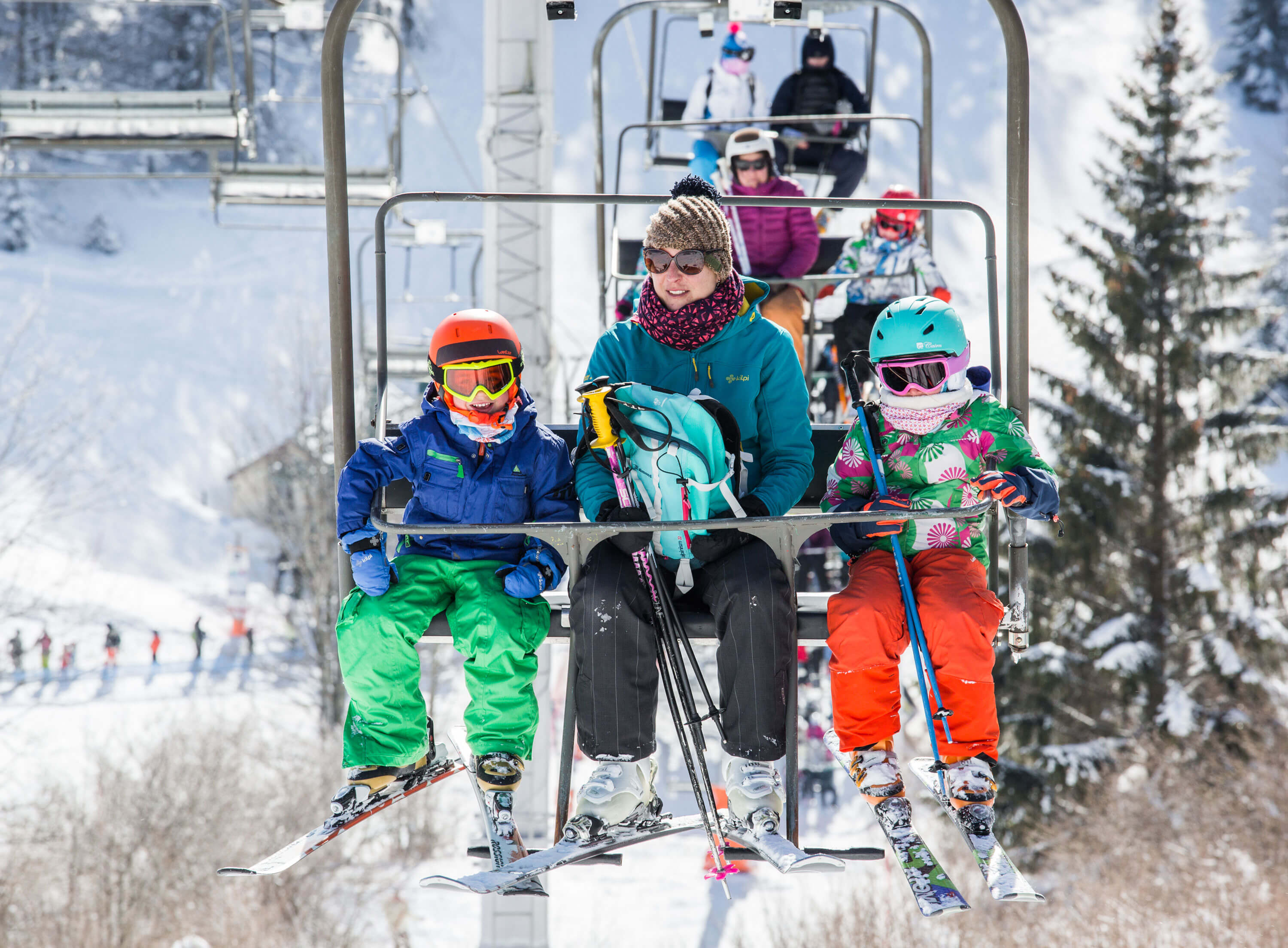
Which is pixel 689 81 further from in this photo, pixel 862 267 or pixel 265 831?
pixel 862 267

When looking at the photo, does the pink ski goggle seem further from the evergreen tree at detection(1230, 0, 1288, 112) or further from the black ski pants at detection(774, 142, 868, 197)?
the evergreen tree at detection(1230, 0, 1288, 112)

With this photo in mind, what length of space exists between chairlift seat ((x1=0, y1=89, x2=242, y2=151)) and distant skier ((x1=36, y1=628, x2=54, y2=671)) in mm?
18949

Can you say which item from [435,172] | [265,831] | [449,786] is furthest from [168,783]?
[435,172]

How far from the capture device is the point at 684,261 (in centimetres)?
321

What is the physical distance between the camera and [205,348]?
41.8m

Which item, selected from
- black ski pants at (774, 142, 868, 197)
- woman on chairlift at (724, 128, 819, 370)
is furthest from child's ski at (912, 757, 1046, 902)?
black ski pants at (774, 142, 868, 197)

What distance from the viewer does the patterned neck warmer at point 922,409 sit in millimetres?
3211

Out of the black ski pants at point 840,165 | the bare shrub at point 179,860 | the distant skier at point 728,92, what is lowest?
the bare shrub at point 179,860

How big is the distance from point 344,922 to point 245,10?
467 inches

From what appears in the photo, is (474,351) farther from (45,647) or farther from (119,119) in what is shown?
(45,647)

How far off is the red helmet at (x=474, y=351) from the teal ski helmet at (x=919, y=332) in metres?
0.97

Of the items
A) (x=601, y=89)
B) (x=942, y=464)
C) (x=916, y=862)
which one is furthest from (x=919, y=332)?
(x=601, y=89)

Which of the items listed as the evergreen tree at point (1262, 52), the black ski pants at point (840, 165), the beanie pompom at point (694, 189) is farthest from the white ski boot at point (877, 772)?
the evergreen tree at point (1262, 52)

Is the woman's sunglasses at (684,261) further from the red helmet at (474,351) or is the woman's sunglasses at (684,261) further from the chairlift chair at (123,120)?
the chairlift chair at (123,120)
